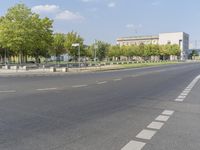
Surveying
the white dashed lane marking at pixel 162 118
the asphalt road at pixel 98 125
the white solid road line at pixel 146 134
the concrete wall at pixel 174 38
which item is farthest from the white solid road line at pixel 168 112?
the concrete wall at pixel 174 38

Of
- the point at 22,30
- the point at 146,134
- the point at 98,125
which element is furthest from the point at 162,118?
the point at 22,30

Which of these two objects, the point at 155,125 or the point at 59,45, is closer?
the point at 155,125

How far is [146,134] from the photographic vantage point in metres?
5.92

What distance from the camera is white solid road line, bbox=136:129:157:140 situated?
224 inches

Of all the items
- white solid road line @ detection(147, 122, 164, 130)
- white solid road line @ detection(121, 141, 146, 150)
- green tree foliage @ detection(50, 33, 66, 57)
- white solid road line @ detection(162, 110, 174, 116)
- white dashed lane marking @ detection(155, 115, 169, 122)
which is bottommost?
white solid road line @ detection(162, 110, 174, 116)

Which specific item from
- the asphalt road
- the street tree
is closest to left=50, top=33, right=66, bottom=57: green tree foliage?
the street tree

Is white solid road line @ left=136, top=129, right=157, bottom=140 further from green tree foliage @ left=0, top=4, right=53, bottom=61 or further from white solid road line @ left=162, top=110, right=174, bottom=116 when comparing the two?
green tree foliage @ left=0, top=4, right=53, bottom=61

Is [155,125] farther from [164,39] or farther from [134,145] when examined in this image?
[164,39]

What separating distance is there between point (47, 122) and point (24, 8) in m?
46.0

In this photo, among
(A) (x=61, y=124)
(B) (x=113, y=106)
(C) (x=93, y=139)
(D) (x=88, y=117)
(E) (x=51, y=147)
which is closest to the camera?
(E) (x=51, y=147)

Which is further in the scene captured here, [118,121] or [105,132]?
[118,121]

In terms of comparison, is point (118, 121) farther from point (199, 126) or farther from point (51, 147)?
point (51, 147)

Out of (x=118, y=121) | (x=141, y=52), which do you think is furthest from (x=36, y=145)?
(x=141, y=52)

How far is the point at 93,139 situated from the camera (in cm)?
547
